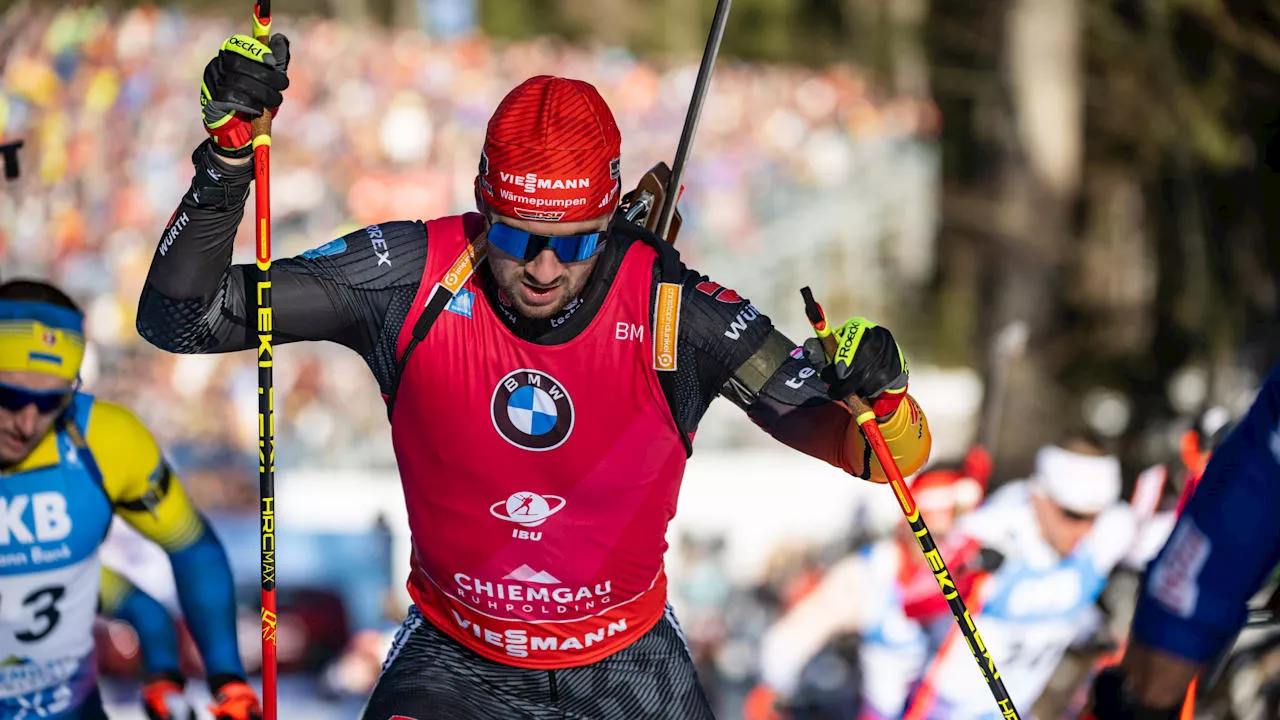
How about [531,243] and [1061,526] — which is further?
[1061,526]

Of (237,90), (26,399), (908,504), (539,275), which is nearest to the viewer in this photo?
(237,90)

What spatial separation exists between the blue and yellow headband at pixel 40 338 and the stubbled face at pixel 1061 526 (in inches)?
176

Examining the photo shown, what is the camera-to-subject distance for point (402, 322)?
3361 millimetres

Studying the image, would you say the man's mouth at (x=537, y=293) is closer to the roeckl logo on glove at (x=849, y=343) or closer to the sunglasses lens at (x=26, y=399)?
the roeckl logo on glove at (x=849, y=343)

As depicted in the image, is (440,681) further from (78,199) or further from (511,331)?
(78,199)

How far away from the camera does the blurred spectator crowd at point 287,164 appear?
8453 mm

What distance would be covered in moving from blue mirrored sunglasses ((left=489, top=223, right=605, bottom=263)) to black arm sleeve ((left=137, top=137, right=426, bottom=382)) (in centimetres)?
25

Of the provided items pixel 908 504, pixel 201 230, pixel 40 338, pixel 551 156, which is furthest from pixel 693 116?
pixel 40 338

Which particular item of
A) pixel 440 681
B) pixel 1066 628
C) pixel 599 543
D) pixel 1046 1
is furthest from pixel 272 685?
pixel 1046 1

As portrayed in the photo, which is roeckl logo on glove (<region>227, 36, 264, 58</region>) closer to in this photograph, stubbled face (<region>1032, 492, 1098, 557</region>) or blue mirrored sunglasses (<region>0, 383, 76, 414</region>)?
blue mirrored sunglasses (<region>0, 383, 76, 414</region>)

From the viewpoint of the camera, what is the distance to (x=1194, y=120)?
1455cm

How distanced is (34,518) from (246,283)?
158cm

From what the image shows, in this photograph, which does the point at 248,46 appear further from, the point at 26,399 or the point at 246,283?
the point at 26,399

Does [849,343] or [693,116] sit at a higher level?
[693,116]
